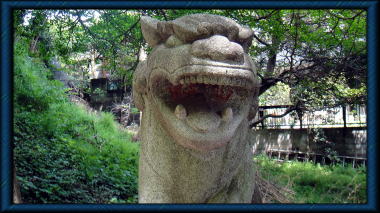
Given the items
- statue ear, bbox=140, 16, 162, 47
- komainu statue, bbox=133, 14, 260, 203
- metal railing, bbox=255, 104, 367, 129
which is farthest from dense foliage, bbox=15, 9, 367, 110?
komainu statue, bbox=133, 14, 260, 203

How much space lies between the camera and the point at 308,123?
8.05 m

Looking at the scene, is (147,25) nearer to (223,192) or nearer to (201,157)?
(201,157)

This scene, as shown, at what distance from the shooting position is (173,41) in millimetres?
1845

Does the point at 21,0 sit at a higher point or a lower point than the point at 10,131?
Answer: higher

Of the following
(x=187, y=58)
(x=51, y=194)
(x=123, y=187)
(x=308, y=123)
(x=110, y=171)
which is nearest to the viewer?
(x=187, y=58)

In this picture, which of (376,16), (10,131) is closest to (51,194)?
(10,131)

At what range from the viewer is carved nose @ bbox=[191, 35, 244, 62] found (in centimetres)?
162

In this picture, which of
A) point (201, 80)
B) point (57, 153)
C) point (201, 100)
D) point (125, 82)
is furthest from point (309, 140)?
point (201, 80)

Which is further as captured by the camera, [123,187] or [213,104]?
[123,187]

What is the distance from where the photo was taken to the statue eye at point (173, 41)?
1.83 metres

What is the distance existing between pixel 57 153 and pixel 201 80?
3145 mm

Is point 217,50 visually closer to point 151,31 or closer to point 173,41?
point 173,41

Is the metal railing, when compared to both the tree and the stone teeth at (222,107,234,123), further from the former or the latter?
the stone teeth at (222,107,234,123)

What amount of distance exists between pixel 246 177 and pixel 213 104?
49cm
